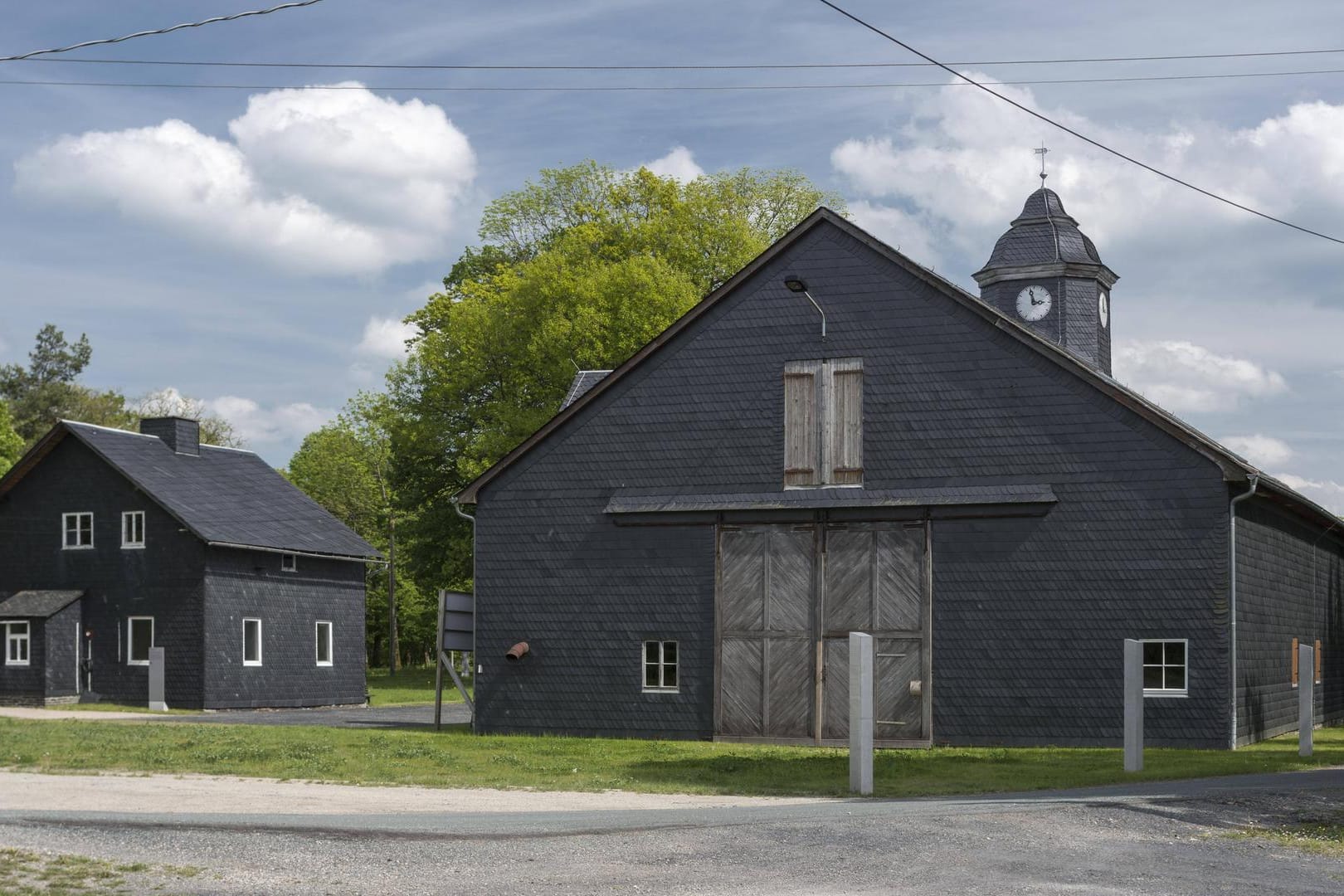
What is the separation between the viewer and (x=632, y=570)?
28328 mm

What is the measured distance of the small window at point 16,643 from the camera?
40.7 metres

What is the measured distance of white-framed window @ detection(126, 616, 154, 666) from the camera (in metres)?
40.5

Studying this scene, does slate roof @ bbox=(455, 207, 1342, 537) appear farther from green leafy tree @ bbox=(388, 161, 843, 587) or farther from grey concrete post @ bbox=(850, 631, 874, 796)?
green leafy tree @ bbox=(388, 161, 843, 587)

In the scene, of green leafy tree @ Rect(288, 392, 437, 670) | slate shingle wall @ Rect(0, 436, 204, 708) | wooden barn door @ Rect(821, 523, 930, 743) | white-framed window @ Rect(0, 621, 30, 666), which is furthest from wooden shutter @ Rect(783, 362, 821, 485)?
green leafy tree @ Rect(288, 392, 437, 670)

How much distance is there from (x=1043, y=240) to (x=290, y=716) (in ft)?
72.6

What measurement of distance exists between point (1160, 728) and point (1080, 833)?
1174 centimetres

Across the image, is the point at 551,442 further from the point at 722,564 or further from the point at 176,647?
the point at 176,647

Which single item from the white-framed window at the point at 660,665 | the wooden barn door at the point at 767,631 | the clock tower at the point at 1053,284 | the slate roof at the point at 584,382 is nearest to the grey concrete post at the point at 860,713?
the wooden barn door at the point at 767,631

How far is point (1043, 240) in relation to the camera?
41094 mm

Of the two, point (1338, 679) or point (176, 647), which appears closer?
point (1338, 679)

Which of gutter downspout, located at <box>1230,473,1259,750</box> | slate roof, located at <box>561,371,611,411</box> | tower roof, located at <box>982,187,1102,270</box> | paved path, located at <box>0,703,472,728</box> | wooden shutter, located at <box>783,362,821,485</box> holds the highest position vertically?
tower roof, located at <box>982,187,1102,270</box>

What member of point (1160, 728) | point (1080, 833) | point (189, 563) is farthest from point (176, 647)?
point (1080, 833)

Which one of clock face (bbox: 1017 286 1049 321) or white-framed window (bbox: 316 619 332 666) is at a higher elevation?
clock face (bbox: 1017 286 1049 321)

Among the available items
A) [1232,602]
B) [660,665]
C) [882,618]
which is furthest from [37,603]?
[1232,602]
